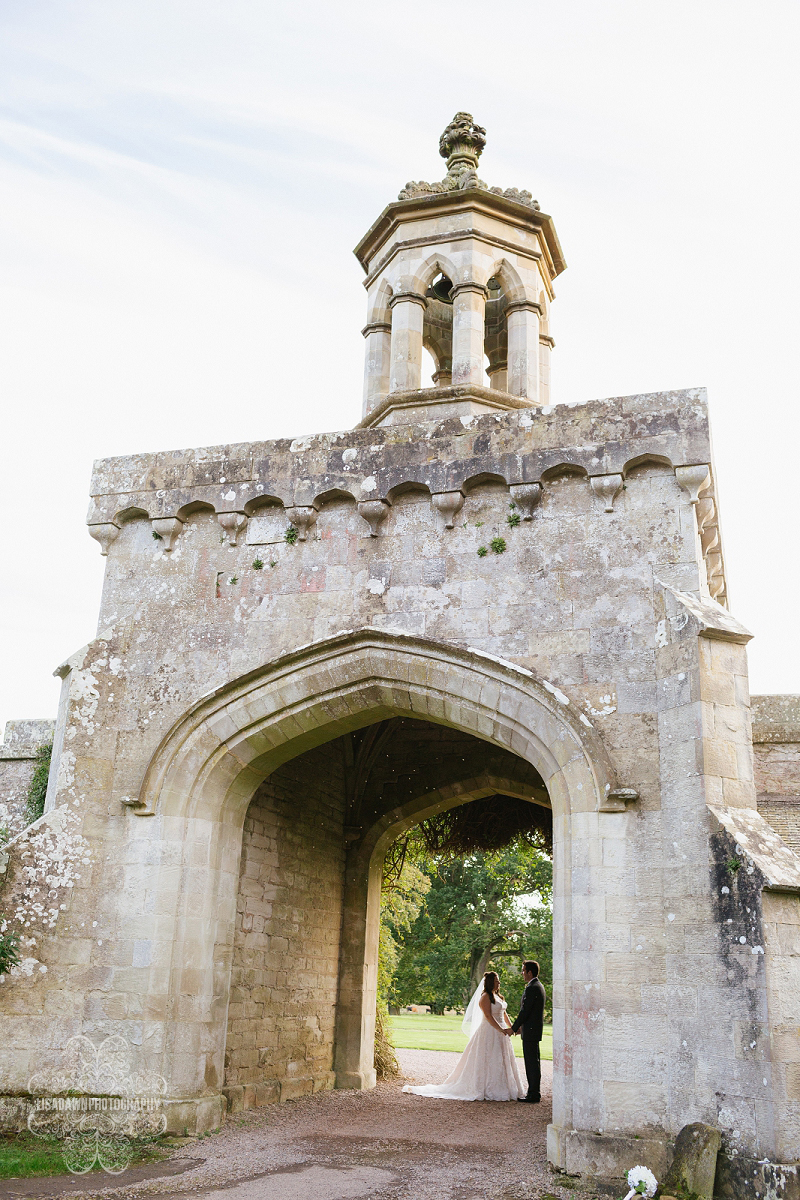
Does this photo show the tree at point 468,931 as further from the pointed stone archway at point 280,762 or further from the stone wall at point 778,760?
the pointed stone archway at point 280,762

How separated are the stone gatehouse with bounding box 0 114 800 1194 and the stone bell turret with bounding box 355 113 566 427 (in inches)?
2.2

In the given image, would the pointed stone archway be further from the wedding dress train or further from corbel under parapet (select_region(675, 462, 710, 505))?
the wedding dress train

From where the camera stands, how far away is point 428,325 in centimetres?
980

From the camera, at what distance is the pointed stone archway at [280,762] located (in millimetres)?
5961

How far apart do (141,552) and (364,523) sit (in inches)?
69.8

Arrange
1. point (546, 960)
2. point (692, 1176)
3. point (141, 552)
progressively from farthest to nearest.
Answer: point (546, 960) → point (141, 552) → point (692, 1176)

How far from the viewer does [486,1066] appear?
9484mm

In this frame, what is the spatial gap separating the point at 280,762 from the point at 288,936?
2.09 m

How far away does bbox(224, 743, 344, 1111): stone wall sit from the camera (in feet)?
25.2

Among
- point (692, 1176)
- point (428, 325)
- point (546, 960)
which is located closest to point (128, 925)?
point (692, 1176)

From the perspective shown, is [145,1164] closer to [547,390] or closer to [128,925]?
[128,925]

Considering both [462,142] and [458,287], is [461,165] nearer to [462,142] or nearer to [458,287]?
[462,142]

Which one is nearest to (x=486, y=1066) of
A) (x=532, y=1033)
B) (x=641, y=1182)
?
(x=532, y=1033)

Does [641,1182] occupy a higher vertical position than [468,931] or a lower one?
lower
